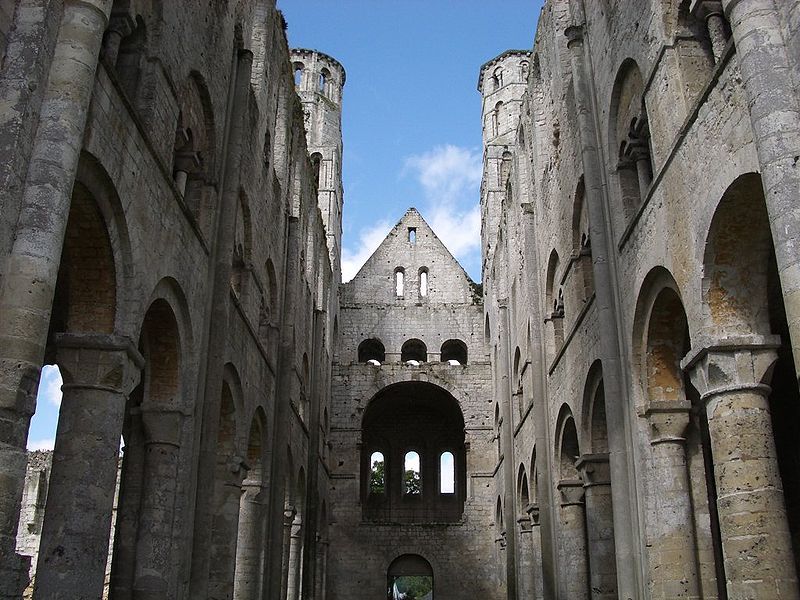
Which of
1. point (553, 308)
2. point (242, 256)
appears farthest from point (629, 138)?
point (242, 256)

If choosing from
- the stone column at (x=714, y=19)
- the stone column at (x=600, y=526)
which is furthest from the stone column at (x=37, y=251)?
the stone column at (x=600, y=526)

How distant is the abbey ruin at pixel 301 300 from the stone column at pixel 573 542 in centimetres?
6

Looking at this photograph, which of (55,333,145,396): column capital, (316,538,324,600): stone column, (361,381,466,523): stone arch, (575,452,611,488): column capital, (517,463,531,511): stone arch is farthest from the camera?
(361,381,466,523): stone arch

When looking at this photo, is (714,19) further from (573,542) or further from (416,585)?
(416,585)

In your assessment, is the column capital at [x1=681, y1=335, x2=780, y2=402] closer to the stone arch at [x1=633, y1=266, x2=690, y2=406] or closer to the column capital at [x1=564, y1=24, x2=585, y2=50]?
the stone arch at [x1=633, y1=266, x2=690, y2=406]

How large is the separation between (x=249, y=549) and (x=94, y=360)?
851 centimetres

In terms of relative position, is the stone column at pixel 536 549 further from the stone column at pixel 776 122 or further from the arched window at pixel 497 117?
the arched window at pixel 497 117

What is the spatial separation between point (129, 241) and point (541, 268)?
458 inches

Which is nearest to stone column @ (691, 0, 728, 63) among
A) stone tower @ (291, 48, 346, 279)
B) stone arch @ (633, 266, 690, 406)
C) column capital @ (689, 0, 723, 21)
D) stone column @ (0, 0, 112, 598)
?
column capital @ (689, 0, 723, 21)

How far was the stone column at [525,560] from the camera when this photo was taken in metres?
21.7

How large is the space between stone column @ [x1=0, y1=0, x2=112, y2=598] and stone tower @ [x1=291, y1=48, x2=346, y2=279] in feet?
81.9

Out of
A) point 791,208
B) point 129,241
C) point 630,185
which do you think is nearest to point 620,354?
point 630,185

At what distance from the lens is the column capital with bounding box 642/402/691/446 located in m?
10.6

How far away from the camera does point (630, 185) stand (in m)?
12.4
